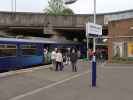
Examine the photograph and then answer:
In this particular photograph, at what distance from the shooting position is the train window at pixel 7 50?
90.2 feet

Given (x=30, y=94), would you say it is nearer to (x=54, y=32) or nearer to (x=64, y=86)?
(x=64, y=86)

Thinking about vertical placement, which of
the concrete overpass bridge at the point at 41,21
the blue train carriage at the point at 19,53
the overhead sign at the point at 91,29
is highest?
the concrete overpass bridge at the point at 41,21

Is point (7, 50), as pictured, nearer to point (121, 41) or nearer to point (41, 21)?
point (121, 41)

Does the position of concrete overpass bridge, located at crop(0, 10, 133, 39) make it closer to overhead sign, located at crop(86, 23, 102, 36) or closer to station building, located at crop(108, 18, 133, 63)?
station building, located at crop(108, 18, 133, 63)

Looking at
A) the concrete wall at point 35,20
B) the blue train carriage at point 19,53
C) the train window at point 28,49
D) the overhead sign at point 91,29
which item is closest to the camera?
the overhead sign at point 91,29

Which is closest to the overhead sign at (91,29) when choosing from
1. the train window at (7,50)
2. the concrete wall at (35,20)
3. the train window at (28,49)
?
the train window at (7,50)

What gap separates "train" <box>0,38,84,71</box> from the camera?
28000mm

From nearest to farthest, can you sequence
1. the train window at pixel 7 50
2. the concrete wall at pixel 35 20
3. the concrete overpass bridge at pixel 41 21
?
the train window at pixel 7 50 < the concrete overpass bridge at pixel 41 21 < the concrete wall at pixel 35 20

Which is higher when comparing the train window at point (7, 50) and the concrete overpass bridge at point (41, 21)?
the concrete overpass bridge at point (41, 21)

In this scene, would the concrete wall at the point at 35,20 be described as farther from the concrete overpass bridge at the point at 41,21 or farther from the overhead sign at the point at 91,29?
the overhead sign at the point at 91,29

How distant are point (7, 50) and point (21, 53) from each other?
107 inches

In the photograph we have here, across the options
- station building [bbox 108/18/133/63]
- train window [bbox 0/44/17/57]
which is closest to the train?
train window [bbox 0/44/17/57]

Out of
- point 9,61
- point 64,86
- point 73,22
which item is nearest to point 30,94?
point 64,86

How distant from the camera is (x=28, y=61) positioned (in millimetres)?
32906
